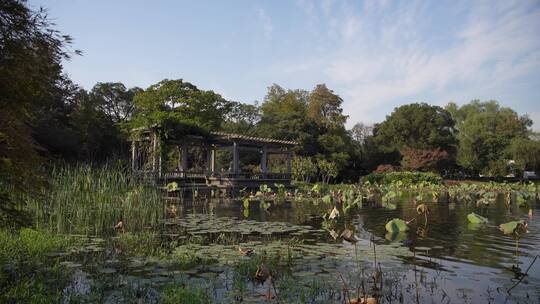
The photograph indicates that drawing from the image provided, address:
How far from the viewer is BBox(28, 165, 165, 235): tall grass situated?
8125 mm

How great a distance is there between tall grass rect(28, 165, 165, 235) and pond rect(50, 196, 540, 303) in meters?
0.77

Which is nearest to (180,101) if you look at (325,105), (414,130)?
(325,105)

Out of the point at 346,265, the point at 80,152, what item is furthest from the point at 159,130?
the point at 346,265

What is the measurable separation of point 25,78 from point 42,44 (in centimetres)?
43

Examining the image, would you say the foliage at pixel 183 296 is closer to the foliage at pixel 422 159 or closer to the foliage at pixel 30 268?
the foliage at pixel 30 268

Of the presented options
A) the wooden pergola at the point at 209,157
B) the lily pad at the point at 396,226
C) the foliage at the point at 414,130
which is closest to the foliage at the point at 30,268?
the lily pad at the point at 396,226

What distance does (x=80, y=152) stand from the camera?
24484mm

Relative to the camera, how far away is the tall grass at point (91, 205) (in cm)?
812

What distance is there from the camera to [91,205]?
8.68 meters

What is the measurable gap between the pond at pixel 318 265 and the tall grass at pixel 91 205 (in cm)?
77

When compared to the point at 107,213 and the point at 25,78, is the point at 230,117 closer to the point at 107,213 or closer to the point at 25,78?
the point at 107,213

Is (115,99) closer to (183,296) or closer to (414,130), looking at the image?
(414,130)

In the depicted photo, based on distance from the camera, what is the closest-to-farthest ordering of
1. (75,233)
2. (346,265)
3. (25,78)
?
(25,78) < (346,265) < (75,233)

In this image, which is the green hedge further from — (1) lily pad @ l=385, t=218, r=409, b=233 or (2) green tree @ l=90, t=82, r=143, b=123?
(1) lily pad @ l=385, t=218, r=409, b=233
